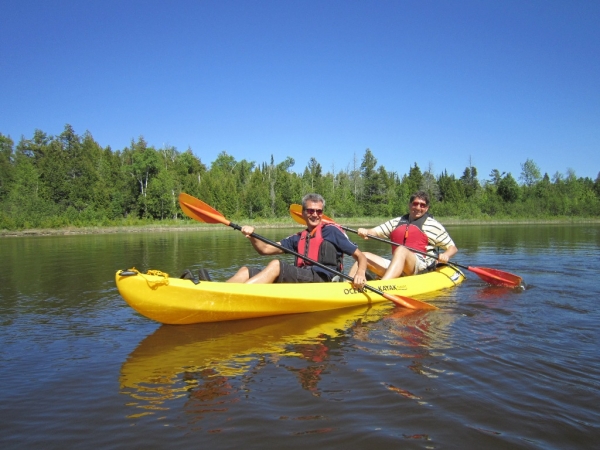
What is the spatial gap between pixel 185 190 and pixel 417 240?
44383 mm

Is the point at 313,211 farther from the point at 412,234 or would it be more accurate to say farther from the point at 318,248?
the point at 412,234

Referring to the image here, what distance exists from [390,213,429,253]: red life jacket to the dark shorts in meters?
2.12

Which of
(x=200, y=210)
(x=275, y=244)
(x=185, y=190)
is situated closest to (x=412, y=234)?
(x=275, y=244)

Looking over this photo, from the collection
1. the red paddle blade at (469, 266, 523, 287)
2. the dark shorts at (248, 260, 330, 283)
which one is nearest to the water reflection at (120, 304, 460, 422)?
the dark shorts at (248, 260, 330, 283)

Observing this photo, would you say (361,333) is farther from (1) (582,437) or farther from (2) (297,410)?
(1) (582,437)

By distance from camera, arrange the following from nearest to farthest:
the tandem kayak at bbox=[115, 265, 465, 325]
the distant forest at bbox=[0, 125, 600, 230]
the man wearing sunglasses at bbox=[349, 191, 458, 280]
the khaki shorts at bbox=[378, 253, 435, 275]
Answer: the tandem kayak at bbox=[115, 265, 465, 325] < the man wearing sunglasses at bbox=[349, 191, 458, 280] < the khaki shorts at bbox=[378, 253, 435, 275] < the distant forest at bbox=[0, 125, 600, 230]

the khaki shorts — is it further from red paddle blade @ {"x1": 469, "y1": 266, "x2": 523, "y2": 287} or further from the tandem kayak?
the tandem kayak

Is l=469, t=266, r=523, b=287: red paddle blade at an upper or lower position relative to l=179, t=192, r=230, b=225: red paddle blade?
lower

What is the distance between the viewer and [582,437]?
246 cm

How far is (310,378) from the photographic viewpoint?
3.37 metres

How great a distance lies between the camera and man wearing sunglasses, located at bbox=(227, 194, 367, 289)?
210 inches

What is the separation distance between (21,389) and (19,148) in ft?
203

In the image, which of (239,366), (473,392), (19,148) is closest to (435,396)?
(473,392)

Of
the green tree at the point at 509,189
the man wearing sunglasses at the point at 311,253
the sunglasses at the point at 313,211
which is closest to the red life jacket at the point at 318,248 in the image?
the man wearing sunglasses at the point at 311,253
